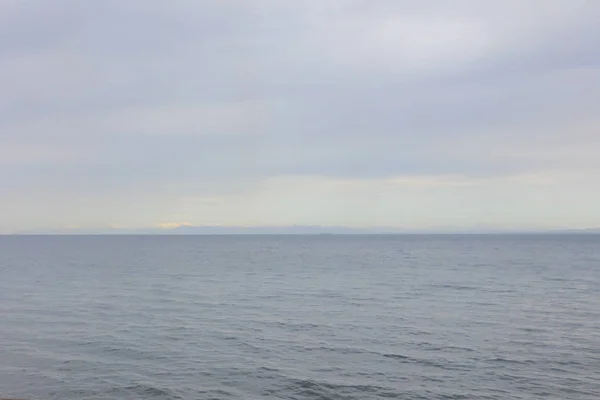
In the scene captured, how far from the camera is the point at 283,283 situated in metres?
57.0

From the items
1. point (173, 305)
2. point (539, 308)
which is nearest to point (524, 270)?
point (539, 308)

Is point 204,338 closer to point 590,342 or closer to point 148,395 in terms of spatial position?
point 148,395

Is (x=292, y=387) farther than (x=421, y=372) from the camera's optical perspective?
No

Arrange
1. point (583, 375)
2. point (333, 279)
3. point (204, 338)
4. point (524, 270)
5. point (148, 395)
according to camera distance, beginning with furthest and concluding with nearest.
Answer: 1. point (524, 270)
2. point (333, 279)
3. point (204, 338)
4. point (583, 375)
5. point (148, 395)

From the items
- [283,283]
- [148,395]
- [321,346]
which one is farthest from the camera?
[283,283]

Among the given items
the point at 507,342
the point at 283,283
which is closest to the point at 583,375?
the point at 507,342

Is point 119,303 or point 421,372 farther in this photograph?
point 119,303

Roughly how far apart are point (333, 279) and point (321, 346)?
37.3 metres

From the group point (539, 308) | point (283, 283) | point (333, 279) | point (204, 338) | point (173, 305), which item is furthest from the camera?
point (333, 279)

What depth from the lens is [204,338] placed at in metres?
27.4

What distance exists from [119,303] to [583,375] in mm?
34269

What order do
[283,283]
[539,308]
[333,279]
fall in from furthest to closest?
[333,279] → [283,283] → [539,308]

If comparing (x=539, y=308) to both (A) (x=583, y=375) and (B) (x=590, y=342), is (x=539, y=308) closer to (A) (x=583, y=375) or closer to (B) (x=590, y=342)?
(B) (x=590, y=342)

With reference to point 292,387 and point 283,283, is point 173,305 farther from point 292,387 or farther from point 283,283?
point 292,387
